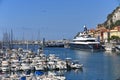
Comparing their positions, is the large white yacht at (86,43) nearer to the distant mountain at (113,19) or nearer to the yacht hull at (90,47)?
the yacht hull at (90,47)

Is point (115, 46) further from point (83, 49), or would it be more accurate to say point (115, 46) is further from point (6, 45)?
point (6, 45)

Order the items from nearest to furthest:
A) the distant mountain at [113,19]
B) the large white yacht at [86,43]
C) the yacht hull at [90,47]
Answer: the yacht hull at [90,47] → the large white yacht at [86,43] → the distant mountain at [113,19]

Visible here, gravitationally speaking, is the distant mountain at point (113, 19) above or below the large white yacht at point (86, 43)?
above

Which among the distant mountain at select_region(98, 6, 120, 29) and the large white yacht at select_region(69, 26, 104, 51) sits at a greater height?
the distant mountain at select_region(98, 6, 120, 29)

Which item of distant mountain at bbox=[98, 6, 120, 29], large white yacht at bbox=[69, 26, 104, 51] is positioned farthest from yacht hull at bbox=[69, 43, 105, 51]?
distant mountain at bbox=[98, 6, 120, 29]

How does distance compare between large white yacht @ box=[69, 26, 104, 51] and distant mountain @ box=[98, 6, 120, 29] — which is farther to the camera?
distant mountain @ box=[98, 6, 120, 29]

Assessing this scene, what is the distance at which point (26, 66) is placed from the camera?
3400cm

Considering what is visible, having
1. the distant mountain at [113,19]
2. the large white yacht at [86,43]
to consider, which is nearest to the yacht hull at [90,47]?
the large white yacht at [86,43]

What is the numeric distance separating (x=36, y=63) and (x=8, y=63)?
264 centimetres

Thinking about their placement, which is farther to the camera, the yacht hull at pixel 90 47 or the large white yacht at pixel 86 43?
the large white yacht at pixel 86 43

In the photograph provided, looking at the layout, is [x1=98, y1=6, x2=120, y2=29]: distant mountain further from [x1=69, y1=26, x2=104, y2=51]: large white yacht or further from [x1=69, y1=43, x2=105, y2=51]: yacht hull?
[x1=69, y1=43, x2=105, y2=51]: yacht hull

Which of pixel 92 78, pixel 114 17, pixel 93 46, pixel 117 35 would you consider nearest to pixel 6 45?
pixel 93 46

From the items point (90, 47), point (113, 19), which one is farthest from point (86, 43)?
point (113, 19)

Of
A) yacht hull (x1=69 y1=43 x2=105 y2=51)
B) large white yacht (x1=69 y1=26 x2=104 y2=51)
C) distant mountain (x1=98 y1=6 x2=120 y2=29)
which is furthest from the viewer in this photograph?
distant mountain (x1=98 y1=6 x2=120 y2=29)
